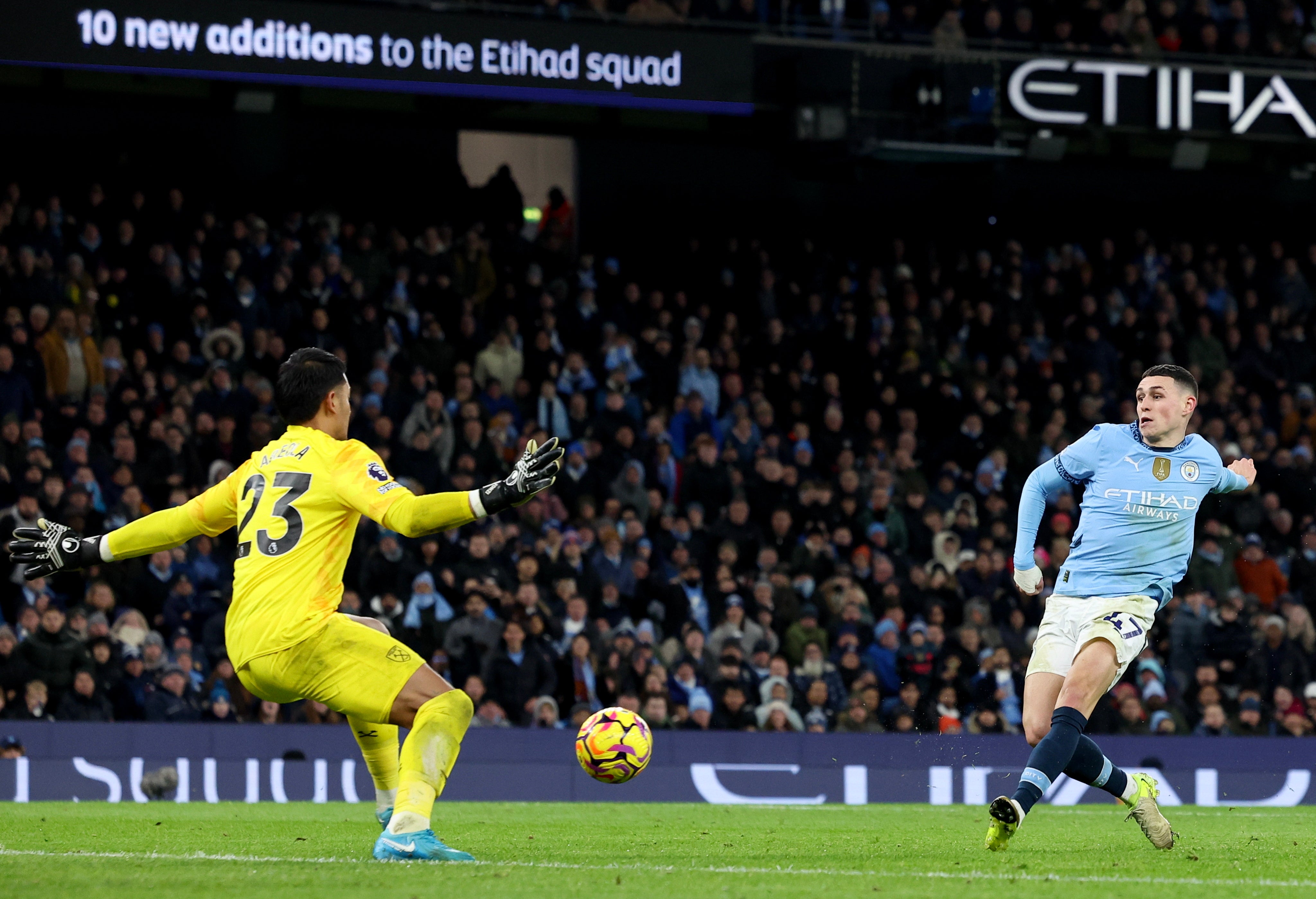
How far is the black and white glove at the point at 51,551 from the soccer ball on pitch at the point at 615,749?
253 cm

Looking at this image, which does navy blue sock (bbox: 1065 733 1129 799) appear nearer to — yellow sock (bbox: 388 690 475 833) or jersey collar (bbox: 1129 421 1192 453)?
jersey collar (bbox: 1129 421 1192 453)

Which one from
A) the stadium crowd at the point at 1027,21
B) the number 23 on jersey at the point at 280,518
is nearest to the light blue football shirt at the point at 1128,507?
the number 23 on jersey at the point at 280,518

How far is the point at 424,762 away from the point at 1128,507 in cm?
352

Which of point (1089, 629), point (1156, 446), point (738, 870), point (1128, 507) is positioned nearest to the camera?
point (738, 870)

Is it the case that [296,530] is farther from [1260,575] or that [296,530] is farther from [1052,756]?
[1260,575]

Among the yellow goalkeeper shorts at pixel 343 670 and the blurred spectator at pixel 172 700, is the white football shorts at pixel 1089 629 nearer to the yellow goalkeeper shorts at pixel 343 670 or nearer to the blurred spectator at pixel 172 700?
the yellow goalkeeper shorts at pixel 343 670

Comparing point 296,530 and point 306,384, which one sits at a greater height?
point 306,384

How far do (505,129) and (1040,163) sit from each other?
840cm

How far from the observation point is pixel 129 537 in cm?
800

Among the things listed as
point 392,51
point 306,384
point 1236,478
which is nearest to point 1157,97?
point 392,51

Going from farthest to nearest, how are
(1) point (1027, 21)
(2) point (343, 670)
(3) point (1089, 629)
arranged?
(1) point (1027, 21) → (3) point (1089, 629) → (2) point (343, 670)

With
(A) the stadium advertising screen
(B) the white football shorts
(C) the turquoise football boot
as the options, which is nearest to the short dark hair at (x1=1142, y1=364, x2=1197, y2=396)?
(B) the white football shorts

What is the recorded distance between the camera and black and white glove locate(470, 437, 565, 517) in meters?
7.08

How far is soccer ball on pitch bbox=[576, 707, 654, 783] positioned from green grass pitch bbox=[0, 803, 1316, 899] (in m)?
0.40
